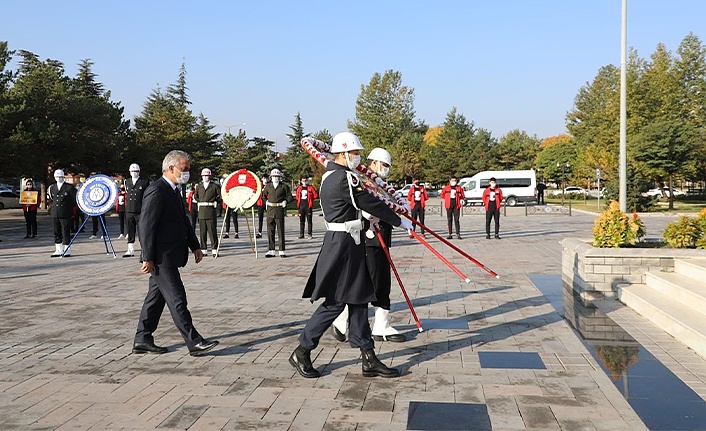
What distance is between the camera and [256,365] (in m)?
5.69

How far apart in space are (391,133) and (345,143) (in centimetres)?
7399

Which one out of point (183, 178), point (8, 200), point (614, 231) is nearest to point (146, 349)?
point (183, 178)

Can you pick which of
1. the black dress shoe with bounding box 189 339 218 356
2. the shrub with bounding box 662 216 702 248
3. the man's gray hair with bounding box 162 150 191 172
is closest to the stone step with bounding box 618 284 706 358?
the shrub with bounding box 662 216 702 248

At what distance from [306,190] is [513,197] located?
1180 inches

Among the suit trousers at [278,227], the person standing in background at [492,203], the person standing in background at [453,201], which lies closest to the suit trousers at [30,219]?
the suit trousers at [278,227]

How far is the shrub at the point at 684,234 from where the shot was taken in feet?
31.3

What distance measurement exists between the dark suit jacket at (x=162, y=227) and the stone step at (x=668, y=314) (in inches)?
192

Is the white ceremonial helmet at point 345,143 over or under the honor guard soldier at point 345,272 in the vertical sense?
over

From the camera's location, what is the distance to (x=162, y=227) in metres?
Result: 6.13

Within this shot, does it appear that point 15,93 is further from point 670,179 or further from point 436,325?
point 670,179

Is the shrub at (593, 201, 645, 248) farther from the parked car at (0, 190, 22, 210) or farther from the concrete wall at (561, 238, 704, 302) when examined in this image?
the parked car at (0, 190, 22, 210)

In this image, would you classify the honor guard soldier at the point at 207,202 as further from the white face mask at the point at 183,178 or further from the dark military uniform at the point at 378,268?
the dark military uniform at the point at 378,268

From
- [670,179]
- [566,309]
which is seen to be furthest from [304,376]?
[670,179]

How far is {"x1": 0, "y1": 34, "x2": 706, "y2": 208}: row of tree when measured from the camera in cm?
3191
